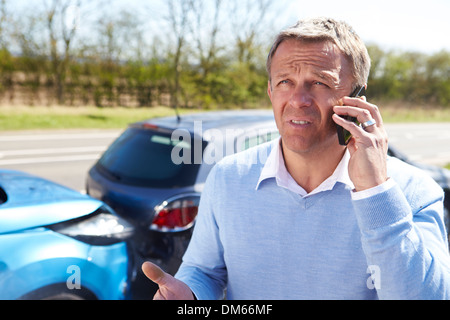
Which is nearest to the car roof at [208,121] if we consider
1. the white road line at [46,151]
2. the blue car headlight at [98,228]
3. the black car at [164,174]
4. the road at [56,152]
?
the black car at [164,174]

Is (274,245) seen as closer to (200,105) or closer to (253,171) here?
(253,171)

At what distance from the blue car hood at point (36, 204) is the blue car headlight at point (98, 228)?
4 cm

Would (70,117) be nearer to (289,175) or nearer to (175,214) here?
(175,214)

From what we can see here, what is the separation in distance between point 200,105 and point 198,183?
1926 cm

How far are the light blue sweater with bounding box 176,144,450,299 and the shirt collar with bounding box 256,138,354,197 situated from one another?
0.02 meters

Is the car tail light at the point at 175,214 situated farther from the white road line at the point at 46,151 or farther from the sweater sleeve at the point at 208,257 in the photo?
the white road line at the point at 46,151

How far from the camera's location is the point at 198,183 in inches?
114

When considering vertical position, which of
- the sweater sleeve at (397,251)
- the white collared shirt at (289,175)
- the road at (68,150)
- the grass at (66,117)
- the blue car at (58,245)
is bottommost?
the road at (68,150)

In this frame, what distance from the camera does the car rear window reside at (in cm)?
296

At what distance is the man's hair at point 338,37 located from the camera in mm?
1400

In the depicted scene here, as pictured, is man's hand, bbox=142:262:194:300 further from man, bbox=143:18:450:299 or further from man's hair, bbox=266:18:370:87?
man's hair, bbox=266:18:370:87
